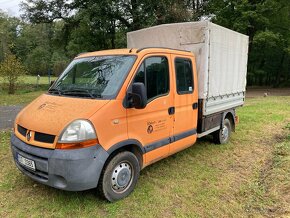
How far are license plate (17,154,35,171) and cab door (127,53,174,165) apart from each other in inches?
52.5

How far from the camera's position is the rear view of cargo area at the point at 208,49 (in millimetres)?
5355

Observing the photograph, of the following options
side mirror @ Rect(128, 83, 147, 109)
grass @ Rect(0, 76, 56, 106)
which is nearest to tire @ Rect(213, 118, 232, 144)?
side mirror @ Rect(128, 83, 147, 109)

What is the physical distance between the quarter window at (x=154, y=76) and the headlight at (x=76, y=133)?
1.06 meters

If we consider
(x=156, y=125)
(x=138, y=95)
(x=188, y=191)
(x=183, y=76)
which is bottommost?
(x=188, y=191)

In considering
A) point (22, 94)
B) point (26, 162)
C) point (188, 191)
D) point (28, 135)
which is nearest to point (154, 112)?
point (188, 191)

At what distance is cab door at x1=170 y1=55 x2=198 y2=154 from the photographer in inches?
187

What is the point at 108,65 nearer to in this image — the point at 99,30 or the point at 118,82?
the point at 118,82

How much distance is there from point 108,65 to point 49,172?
1779 millimetres

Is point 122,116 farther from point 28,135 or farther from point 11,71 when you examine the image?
point 11,71

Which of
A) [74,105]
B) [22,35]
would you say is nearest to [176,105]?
[74,105]

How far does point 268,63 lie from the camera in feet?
110

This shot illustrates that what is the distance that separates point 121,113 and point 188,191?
164cm

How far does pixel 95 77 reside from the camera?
13.5ft

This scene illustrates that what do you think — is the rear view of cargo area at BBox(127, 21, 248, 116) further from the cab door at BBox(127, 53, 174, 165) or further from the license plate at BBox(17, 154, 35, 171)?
the license plate at BBox(17, 154, 35, 171)
